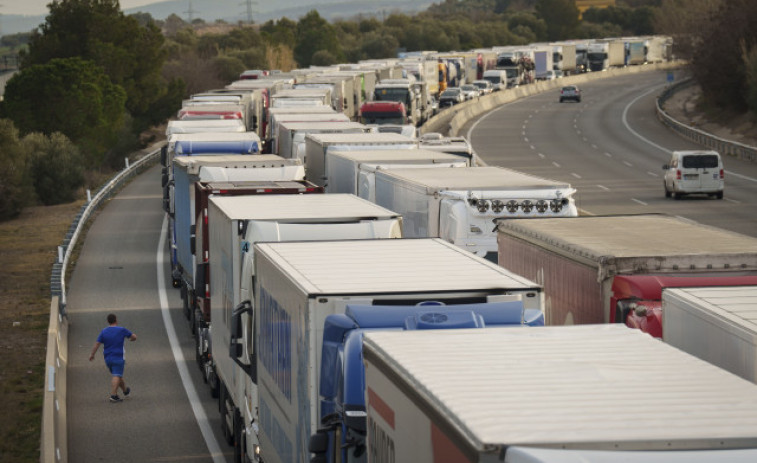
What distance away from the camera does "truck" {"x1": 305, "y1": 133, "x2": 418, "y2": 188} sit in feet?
93.4

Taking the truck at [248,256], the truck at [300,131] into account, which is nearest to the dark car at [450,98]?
the truck at [300,131]

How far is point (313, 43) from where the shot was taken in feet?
495

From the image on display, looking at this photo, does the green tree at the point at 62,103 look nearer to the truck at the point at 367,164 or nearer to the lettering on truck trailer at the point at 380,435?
the truck at the point at 367,164

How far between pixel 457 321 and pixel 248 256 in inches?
199

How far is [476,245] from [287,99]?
34190 millimetres

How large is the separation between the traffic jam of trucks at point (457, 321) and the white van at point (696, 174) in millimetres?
21795

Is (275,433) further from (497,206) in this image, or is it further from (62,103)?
(62,103)

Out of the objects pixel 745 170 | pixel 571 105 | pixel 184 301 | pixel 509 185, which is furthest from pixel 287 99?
pixel 571 105

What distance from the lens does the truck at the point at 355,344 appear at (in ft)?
29.6

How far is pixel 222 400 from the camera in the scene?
16734 mm

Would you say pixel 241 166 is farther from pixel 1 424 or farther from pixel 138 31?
pixel 138 31

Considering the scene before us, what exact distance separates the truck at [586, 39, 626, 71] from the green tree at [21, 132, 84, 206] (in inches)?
3399

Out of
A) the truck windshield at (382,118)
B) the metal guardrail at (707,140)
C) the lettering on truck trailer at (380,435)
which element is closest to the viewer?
the lettering on truck trailer at (380,435)

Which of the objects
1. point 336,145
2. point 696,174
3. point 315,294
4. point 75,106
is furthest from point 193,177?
point 75,106
